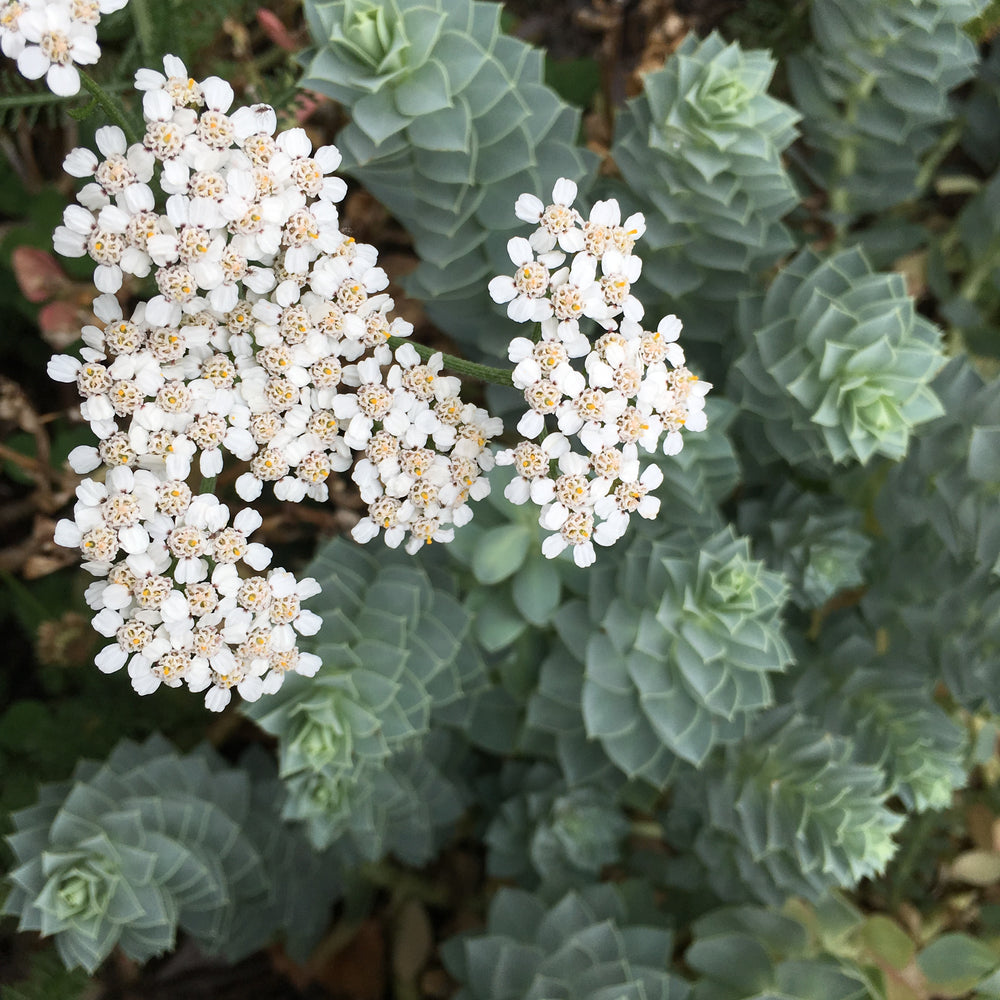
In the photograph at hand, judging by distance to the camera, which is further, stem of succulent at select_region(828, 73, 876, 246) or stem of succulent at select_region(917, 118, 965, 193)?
stem of succulent at select_region(917, 118, 965, 193)

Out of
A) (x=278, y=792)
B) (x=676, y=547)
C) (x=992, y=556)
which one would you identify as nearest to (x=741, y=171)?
(x=676, y=547)

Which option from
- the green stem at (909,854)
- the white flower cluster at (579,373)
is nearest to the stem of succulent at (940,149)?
the white flower cluster at (579,373)

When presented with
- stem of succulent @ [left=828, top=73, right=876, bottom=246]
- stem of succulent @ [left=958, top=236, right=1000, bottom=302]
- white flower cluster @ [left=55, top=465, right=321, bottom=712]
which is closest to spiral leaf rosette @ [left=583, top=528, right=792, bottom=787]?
white flower cluster @ [left=55, top=465, right=321, bottom=712]

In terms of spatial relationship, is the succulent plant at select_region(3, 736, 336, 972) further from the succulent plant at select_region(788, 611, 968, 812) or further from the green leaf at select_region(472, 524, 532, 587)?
the succulent plant at select_region(788, 611, 968, 812)

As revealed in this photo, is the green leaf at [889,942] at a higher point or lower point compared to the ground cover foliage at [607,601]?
lower

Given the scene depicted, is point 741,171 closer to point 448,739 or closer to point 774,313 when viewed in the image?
point 774,313

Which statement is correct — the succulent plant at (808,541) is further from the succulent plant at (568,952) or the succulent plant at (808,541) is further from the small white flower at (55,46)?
the small white flower at (55,46)
